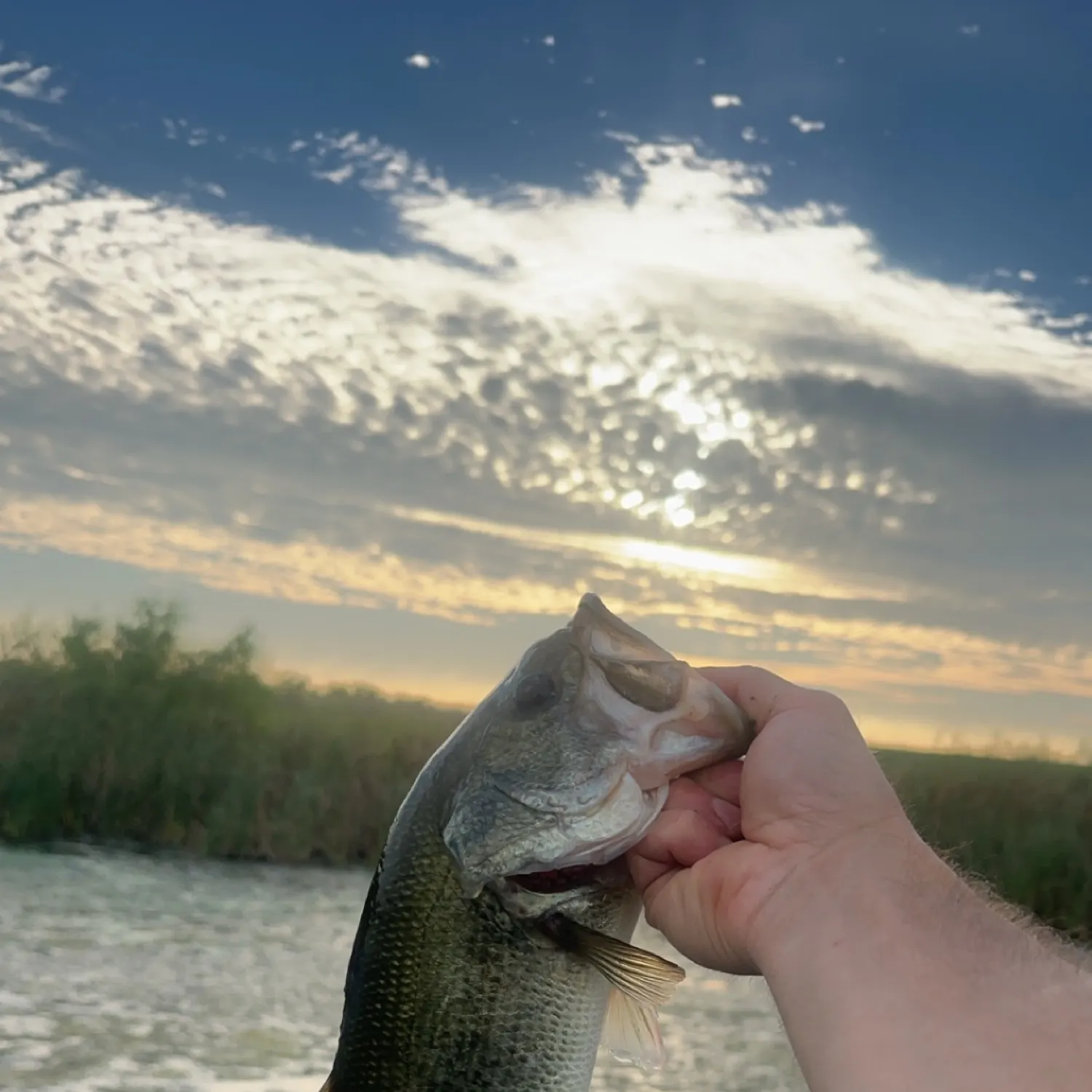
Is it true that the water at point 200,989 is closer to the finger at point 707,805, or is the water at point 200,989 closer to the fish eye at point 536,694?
the finger at point 707,805

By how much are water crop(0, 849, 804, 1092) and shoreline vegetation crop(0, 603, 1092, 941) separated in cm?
37

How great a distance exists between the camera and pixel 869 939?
246cm

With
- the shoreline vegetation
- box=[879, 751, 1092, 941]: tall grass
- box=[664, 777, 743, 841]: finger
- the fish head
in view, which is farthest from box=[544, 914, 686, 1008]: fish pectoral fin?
the shoreline vegetation

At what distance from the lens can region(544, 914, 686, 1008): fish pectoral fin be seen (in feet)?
8.94

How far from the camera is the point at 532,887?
110 inches

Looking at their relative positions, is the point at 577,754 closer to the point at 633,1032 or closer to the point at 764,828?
the point at 764,828

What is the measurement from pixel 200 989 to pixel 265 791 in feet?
10.9

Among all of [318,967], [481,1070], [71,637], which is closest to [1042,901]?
[318,967]

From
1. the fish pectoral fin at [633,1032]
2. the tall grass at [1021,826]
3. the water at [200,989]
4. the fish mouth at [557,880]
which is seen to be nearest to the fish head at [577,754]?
the fish mouth at [557,880]

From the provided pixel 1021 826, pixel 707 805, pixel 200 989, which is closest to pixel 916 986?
pixel 707 805

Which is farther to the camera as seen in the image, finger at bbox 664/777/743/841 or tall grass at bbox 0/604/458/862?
tall grass at bbox 0/604/458/862

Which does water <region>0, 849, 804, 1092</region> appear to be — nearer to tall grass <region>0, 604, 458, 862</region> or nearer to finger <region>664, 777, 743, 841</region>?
tall grass <region>0, 604, 458, 862</region>

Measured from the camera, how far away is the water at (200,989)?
827 centimetres

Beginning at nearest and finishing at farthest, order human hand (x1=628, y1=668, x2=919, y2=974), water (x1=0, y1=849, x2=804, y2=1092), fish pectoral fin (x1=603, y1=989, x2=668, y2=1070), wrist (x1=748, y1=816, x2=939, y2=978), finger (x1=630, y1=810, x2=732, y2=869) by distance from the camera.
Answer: wrist (x1=748, y1=816, x2=939, y2=978)
human hand (x1=628, y1=668, x2=919, y2=974)
fish pectoral fin (x1=603, y1=989, x2=668, y2=1070)
finger (x1=630, y1=810, x2=732, y2=869)
water (x1=0, y1=849, x2=804, y2=1092)
